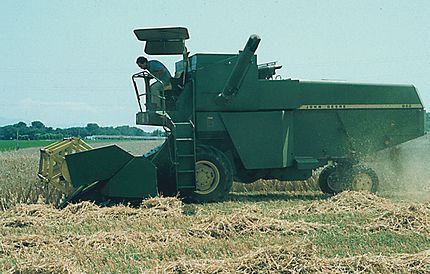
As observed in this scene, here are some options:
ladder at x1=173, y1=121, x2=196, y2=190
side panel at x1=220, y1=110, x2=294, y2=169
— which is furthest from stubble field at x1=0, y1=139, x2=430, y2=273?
side panel at x1=220, y1=110, x2=294, y2=169

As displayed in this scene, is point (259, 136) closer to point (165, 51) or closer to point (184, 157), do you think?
point (184, 157)

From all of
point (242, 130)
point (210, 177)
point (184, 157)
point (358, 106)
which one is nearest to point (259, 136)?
point (242, 130)

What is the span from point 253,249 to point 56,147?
5760mm

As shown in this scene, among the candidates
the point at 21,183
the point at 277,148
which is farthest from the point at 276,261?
the point at 21,183

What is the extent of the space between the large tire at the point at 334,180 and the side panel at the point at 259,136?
124 cm

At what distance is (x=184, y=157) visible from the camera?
10.7 m

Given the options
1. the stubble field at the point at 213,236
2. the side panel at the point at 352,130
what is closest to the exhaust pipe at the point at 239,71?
Result: the side panel at the point at 352,130

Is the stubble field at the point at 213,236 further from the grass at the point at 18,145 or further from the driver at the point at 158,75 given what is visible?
the grass at the point at 18,145

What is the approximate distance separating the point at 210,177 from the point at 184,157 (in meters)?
0.67

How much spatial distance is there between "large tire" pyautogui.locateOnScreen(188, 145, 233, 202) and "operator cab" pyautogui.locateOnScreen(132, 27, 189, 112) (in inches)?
47.2

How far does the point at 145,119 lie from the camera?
11016mm

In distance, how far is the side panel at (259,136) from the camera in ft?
36.6

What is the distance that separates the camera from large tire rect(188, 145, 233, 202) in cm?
1086

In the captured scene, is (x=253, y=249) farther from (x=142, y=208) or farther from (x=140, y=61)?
(x=140, y=61)
